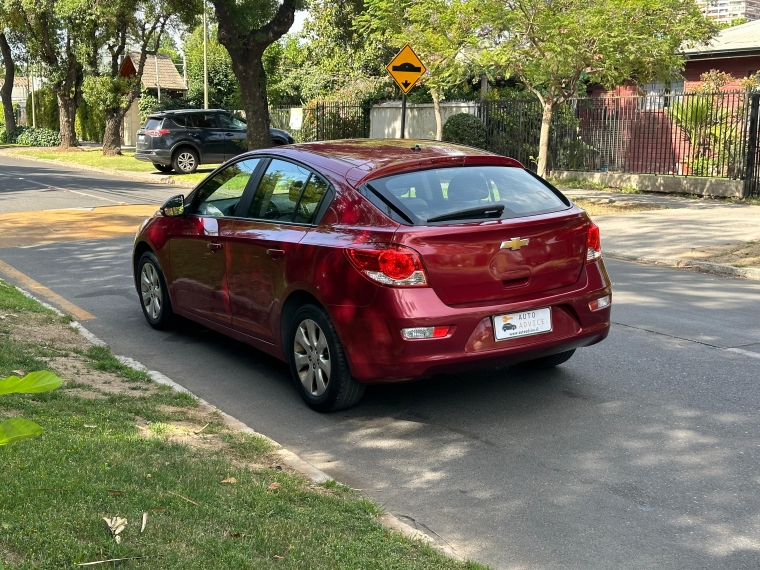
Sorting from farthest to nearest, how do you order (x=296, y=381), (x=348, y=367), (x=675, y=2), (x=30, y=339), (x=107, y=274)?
(x=675, y=2), (x=107, y=274), (x=30, y=339), (x=296, y=381), (x=348, y=367)

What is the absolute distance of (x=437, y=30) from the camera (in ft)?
70.2

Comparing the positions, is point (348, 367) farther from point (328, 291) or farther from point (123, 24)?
point (123, 24)

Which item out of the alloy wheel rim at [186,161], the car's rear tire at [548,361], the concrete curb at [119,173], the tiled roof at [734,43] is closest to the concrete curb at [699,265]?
the car's rear tire at [548,361]

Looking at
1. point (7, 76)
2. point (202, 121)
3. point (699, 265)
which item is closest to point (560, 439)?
point (699, 265)

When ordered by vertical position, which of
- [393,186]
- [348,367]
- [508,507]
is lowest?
[508,507]

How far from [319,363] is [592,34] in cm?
1241

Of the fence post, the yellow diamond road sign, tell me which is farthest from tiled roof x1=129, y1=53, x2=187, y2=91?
the fence post

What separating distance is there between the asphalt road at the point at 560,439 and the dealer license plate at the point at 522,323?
1.81 feet

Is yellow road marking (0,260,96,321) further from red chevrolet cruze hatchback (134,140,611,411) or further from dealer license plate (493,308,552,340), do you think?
dealer license plate (493,308,552,340)

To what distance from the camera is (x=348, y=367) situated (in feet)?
18.4

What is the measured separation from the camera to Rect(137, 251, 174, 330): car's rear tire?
26.1 feet

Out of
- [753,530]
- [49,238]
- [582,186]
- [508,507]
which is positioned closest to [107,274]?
[49,238]

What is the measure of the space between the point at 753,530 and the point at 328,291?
270cm

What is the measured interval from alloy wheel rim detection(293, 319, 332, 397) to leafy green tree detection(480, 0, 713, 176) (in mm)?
12098
